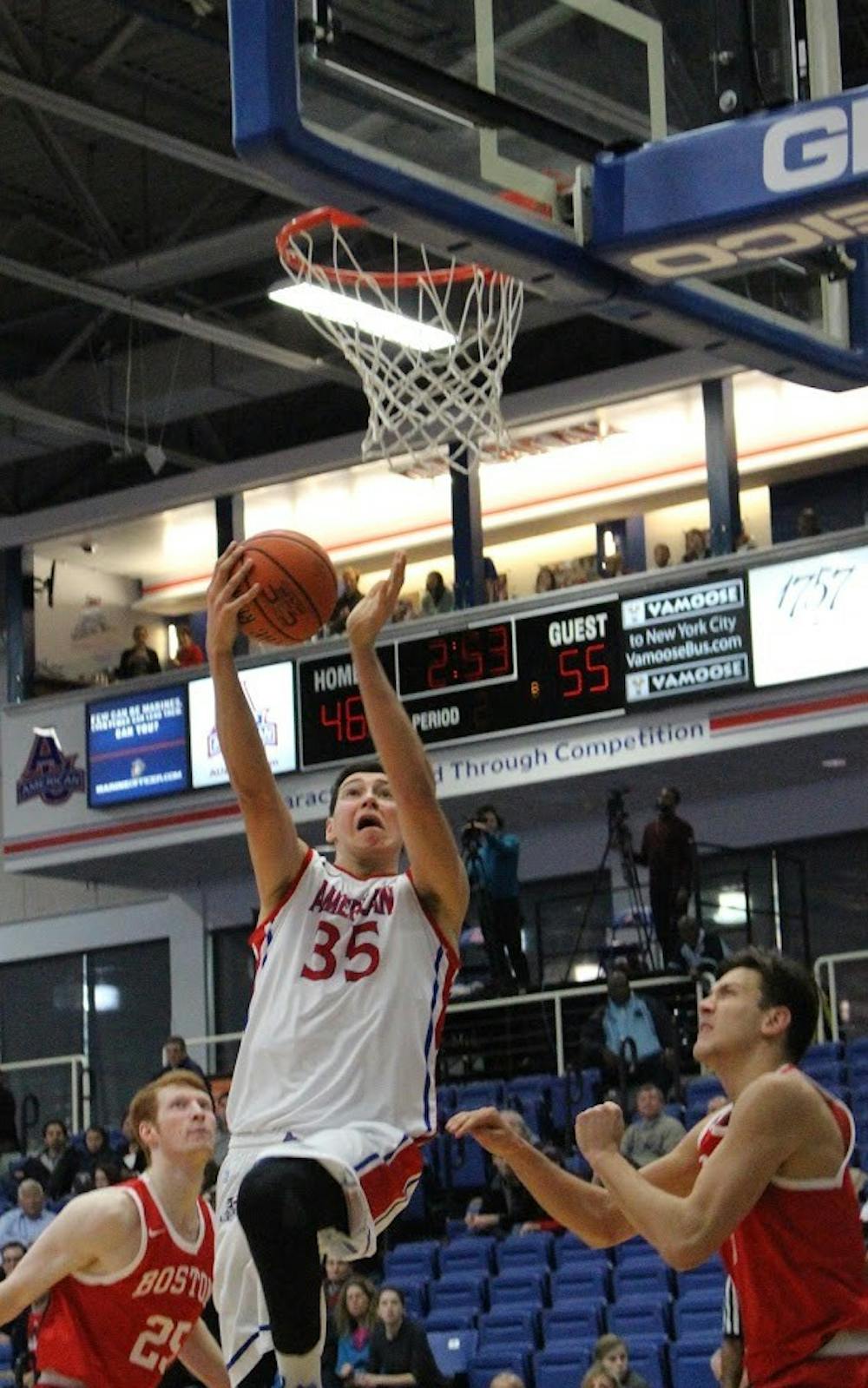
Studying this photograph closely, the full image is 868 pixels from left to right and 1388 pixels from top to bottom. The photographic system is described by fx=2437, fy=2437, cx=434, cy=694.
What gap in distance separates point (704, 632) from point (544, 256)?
12.6 meters

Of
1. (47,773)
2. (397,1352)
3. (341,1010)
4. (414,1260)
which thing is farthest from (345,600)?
(341,1010)

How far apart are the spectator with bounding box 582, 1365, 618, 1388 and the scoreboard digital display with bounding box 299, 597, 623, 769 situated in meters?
8.34

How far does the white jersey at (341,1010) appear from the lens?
5.60 meters

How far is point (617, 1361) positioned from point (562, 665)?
8767 mm

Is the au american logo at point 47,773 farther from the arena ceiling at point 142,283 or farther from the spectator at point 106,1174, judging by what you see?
the spectator at point 106,1174

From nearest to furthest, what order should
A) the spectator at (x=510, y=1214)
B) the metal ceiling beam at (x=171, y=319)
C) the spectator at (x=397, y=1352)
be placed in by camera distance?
the spectator at (x=397, y=1352), the spectator at (x=510, y=1214), the metal ceiling beam at (x=171, y=319)

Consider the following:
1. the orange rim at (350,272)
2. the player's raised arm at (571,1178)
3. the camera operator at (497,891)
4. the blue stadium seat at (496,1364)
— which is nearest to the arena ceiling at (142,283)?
the camera operator at (497,891)

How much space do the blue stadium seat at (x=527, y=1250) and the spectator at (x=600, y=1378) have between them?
3247 mm

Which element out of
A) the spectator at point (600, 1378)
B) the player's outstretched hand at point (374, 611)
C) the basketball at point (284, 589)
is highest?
the basketball at point (284, 589)

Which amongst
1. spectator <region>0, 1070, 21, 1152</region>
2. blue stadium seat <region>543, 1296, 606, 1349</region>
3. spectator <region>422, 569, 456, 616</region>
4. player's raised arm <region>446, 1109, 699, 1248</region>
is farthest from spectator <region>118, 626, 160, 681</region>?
player's raised arm <region>446, 1109, 699, 1248</region>

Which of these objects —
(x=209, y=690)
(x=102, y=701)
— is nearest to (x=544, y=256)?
(x=209, y=690)

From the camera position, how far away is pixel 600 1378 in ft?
38.1

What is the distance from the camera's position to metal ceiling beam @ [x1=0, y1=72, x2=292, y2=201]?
55.0 feet

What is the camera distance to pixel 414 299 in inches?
384
